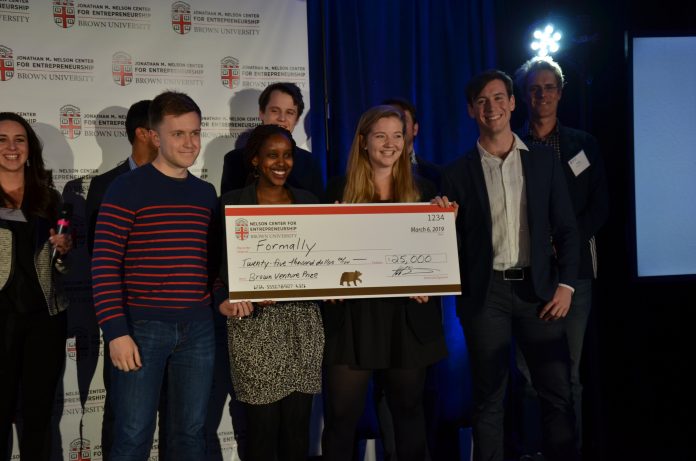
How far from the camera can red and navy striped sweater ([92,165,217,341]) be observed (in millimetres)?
2248

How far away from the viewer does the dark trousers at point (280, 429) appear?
2.38 metres

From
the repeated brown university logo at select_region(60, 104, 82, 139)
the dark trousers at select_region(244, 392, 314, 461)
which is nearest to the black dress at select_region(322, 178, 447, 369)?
the dark trousers at select_region(244, 392, 314, 461)

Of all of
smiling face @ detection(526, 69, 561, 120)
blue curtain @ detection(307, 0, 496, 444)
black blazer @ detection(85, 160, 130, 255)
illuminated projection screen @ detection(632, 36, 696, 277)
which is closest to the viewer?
black blazer @ detection(85, 160, 130, 255)

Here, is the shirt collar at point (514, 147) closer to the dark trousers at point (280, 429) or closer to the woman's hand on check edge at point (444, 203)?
the woman's hand on check edge at point (444, 203)

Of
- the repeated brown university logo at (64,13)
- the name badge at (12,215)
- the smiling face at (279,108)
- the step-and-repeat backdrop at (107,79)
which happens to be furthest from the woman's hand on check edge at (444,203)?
the repeated brown university logo at (64,13)

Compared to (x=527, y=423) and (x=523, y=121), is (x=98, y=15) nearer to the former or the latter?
(x=523, y=121)

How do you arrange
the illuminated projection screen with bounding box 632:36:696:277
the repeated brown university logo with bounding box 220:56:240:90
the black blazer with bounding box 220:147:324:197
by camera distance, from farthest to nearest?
the repeated brown university logo with bounding box 220:56:240:90, the illuminated projection screen with bounding box 632:36:696:277, the black blazer with bounding box 220:147:324:197

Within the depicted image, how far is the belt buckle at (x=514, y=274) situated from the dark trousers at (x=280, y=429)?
0.93 m

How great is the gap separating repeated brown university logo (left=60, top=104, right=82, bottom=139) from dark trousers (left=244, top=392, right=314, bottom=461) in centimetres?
193

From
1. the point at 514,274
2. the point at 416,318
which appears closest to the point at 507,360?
the point at 514,274

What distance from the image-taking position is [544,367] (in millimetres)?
2594

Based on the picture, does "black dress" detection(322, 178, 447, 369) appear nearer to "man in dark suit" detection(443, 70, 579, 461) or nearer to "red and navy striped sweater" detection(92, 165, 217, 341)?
"man in dark suit" detection(443, 70, 579, 461)

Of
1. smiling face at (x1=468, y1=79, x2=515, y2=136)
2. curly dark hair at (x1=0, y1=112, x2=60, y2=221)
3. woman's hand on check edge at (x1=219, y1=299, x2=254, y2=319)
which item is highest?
smiling face at (x1=468, y1=79, x2=515, y2=136)

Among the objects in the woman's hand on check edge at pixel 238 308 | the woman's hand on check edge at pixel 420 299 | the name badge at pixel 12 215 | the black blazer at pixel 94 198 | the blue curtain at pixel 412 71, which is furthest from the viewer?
the blue curtain at pixel 412 71
